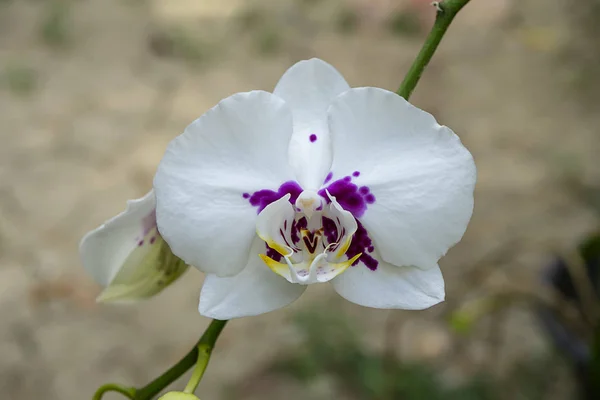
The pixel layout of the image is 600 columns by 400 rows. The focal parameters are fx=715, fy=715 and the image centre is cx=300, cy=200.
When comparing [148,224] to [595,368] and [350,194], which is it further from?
[595,368]

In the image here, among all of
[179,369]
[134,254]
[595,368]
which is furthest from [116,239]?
[595,368]

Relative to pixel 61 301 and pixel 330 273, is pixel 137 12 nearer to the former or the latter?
pixel 61 301

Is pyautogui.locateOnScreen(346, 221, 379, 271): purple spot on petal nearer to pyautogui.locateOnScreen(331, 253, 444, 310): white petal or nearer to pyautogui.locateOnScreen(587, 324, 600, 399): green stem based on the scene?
pyautogui.locateOnScreen(331, 253, 444, 310): white petal

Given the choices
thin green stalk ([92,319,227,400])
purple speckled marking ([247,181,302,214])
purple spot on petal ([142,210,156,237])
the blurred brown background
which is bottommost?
the blurred brown background

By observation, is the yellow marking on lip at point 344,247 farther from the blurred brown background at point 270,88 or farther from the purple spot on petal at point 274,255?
the blurred brown background at point 270,88

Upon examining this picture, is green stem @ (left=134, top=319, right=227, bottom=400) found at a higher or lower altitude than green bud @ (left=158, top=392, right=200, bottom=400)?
lower

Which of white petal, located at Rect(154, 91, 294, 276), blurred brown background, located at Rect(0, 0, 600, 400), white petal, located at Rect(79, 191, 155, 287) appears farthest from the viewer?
blurred brown background, located at Rect(0, 0, 600, 400)

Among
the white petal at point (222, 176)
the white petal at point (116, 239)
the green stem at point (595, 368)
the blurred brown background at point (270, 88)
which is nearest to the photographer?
the white petal at point (222, 176)

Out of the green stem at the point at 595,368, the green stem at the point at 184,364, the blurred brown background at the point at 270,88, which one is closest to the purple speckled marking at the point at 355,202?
the green stem at the point at 184,364

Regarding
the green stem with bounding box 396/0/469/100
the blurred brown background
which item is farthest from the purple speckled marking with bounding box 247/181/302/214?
the blurred brown background
